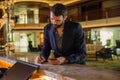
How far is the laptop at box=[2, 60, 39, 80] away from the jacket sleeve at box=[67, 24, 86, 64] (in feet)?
Answer: 1.31

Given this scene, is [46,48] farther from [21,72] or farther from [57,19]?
[21,72]

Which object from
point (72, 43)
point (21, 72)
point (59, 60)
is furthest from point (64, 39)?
point (21, 72)

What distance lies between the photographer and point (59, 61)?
1756 mm

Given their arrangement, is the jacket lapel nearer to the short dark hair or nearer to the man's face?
the man's face

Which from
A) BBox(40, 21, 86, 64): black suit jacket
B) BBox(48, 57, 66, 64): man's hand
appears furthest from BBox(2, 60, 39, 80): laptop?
BBox(40, 21, 86, 64): black suit jacket

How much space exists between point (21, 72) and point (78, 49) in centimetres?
54

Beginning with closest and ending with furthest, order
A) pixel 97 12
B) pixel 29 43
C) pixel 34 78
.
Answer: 1. pixel 34 78
2. pixel 97 12
3. pixel 29 43

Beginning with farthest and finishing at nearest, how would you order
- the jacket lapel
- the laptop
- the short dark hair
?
the jacket lapel → the short dark hair → the laptop

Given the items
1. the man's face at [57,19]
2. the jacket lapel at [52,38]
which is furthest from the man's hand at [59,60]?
the man's face at [57,19]

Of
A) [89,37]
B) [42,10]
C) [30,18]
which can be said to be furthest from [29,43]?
[89,37]

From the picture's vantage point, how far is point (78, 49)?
1.83 meters

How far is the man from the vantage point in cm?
175

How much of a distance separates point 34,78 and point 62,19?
0.50m

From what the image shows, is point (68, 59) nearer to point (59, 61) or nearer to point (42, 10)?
point (59, 61)
